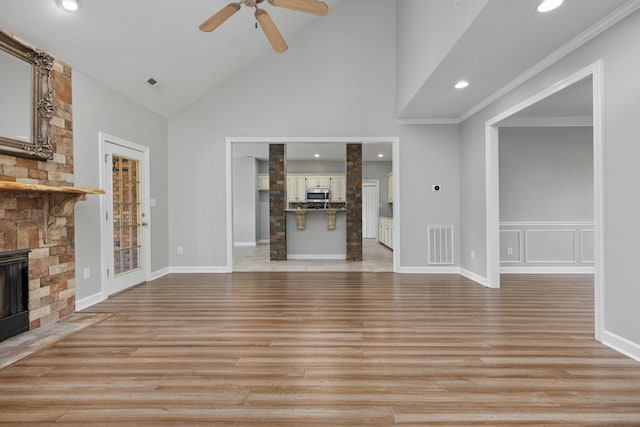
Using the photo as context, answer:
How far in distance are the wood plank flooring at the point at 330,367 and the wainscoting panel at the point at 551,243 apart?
1.58 meters

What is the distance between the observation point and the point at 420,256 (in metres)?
5.75

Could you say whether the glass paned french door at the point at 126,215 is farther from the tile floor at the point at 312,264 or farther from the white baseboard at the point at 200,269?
the tile floor at the point at 312,264

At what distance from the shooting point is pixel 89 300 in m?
3.88

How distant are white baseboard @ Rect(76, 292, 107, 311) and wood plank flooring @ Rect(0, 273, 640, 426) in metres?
0.16

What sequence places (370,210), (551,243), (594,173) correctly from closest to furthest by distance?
(594,173)
(551,243)
(370,210)

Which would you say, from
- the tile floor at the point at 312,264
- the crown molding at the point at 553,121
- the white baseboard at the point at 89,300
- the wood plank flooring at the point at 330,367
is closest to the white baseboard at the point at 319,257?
the tile floor at the point at 312,264

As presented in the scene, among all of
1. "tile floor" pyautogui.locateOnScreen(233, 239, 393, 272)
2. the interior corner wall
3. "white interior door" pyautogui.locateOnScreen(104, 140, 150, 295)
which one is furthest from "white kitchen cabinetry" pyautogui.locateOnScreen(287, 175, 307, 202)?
the interior corner wall

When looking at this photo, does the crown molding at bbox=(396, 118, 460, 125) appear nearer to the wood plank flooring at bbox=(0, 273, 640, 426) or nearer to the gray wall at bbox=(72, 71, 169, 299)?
the wood plank flooring at bbox=(0, 273, 640, 426)

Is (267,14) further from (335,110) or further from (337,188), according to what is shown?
(337,188)

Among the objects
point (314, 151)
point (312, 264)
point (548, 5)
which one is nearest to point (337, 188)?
point (314, 151)

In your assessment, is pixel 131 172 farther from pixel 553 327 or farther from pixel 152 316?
pixel 553 327

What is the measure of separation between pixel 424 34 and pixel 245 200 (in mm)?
7393

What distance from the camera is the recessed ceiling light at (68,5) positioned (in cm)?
292

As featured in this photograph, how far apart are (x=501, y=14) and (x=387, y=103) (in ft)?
10.5
